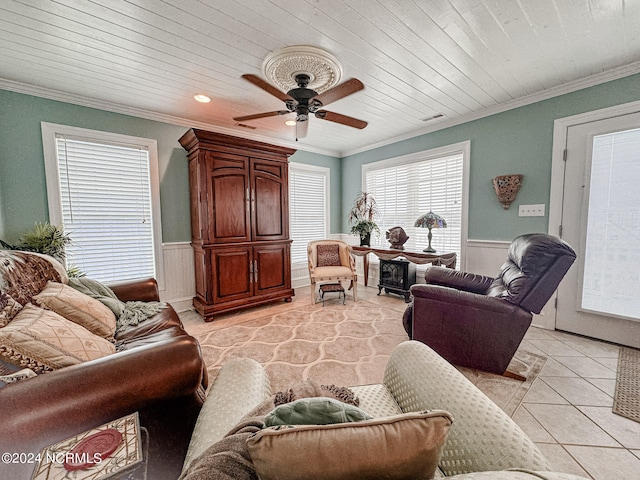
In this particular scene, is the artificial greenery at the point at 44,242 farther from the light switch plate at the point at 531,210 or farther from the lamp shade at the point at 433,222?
the light switch plate at the point at 531,210

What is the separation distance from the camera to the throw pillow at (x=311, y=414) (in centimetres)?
56


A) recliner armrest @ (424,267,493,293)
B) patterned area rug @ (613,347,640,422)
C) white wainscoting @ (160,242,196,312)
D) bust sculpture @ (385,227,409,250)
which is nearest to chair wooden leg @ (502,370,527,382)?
patterned area rug @ (613,347,640,422)

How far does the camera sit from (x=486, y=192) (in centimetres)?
316

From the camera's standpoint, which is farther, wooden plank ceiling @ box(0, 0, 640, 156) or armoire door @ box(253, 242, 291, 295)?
armoire door @ box(253, 242, 291, 295)

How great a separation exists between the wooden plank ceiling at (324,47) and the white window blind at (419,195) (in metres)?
0.90

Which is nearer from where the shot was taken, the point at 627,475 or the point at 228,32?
the point at 627,475

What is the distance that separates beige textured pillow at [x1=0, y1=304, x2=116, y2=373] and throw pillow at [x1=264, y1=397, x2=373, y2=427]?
97cm

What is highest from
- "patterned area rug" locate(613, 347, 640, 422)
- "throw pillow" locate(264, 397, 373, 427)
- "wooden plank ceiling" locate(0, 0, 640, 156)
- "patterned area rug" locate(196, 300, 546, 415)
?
"wooden plank ceiling" locate(0, 0, 640, 156)

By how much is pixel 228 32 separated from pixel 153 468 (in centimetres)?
240

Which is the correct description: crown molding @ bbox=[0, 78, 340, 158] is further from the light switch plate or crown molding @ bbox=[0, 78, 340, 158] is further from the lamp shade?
the light switch plate

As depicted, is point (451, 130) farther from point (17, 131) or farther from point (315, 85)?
point (17, 131)

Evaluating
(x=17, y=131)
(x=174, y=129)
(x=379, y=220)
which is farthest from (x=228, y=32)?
(x=379, y=220)

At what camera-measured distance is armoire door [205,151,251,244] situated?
3.05 meters

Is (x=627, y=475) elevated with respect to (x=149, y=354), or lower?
lower
